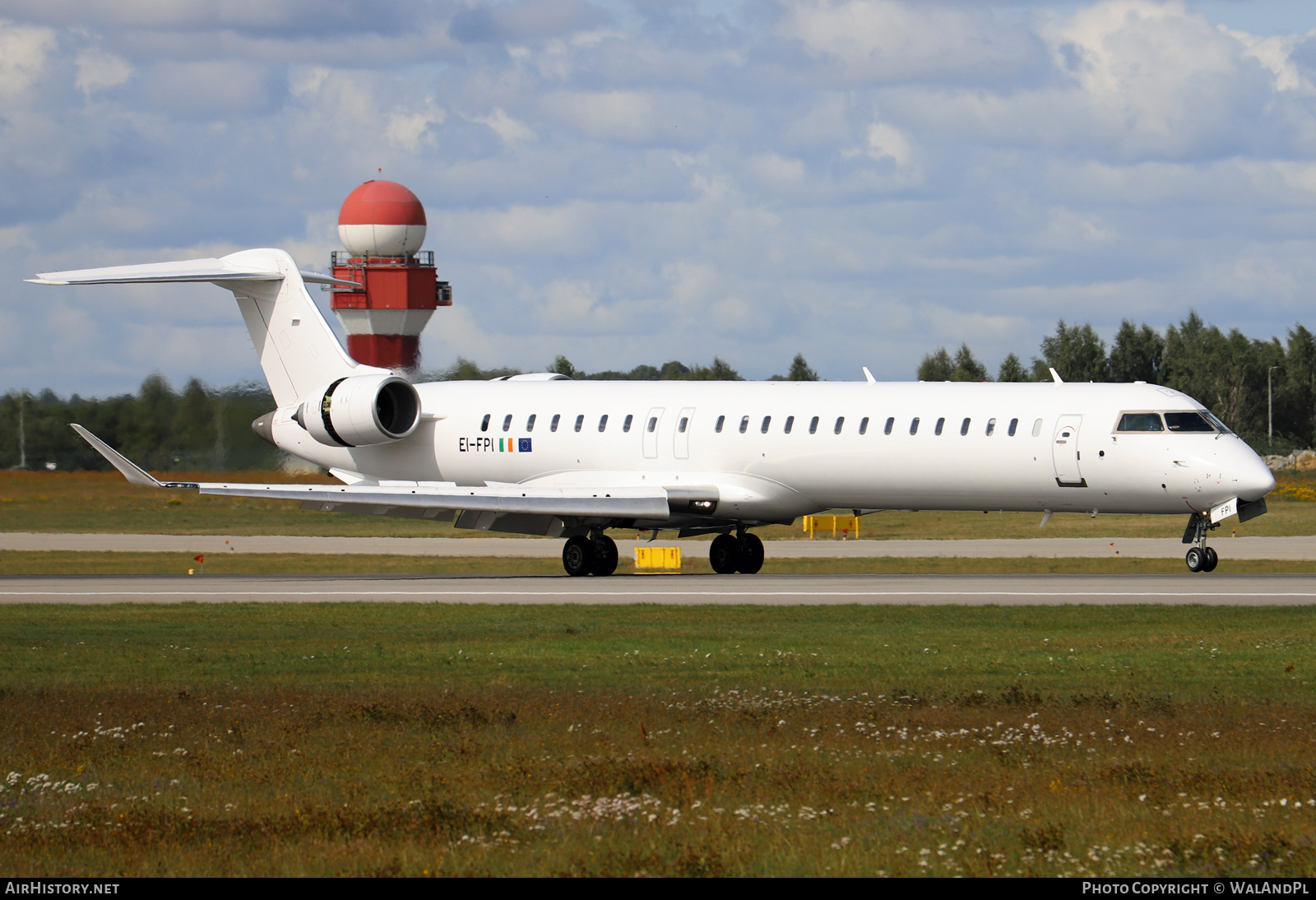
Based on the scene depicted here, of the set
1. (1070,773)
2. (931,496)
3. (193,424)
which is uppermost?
(193,424)

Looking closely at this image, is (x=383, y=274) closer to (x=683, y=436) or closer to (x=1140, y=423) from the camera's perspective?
(x=683, y=436)

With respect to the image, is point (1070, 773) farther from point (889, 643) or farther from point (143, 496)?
point (143, 496)

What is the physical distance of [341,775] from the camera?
10.8 meters

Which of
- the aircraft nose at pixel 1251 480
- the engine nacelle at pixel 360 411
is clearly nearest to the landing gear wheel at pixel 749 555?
the engine nacelle at pixel 360 411

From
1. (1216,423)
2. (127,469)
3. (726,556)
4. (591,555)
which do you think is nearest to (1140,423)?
(1216,423)

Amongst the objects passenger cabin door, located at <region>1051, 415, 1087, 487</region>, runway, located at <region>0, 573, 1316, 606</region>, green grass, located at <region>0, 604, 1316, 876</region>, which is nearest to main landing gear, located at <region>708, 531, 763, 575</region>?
runway, located at <region>0, 573, 1316, 606</region>

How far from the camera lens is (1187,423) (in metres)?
27.1

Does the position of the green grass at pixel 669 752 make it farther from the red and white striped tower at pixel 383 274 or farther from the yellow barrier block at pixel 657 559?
the red and white striped tower at pixel 383 274

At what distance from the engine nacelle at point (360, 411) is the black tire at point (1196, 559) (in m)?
16.1

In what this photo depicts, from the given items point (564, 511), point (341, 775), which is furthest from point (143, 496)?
point (341, 775)

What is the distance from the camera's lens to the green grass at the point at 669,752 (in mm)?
8555

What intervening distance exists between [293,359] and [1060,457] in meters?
17.3

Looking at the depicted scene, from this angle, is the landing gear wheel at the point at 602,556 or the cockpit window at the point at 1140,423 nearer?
the cockpit window at the point at 1140,423

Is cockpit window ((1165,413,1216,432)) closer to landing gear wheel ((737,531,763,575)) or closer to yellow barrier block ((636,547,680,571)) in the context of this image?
landing gear wheel ((737,531,763,575))
